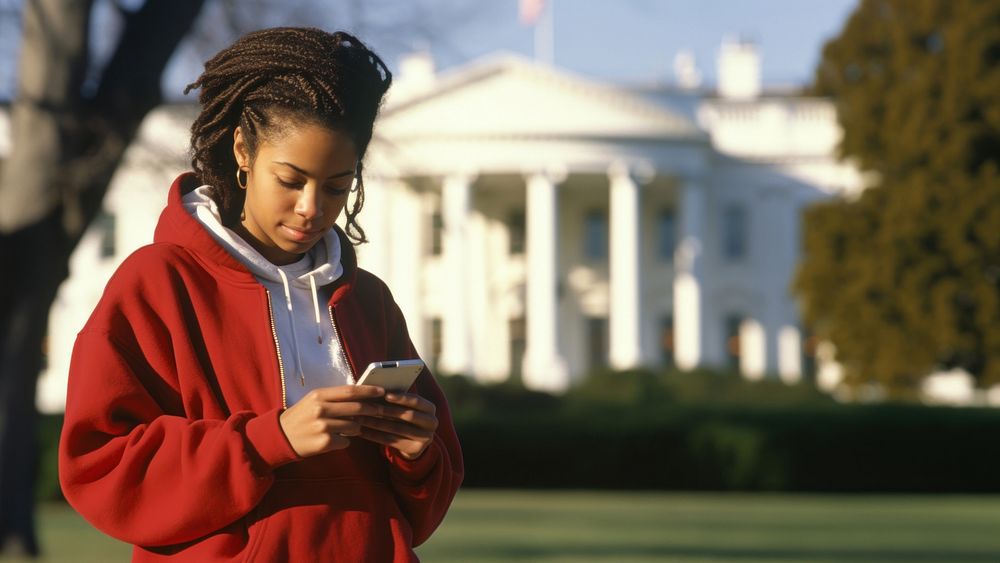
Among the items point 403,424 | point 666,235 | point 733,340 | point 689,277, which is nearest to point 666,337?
point 733,340

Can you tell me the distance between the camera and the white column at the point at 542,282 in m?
54.2

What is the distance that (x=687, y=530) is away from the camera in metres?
18.9

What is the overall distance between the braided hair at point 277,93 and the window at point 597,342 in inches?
2248

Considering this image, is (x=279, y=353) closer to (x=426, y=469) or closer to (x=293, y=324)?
(x=293, y=324)

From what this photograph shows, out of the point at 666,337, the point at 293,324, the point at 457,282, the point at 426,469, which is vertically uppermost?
the point at 457,282

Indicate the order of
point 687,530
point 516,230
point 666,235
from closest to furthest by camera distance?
point 687,530, point 516,230, point 666,235

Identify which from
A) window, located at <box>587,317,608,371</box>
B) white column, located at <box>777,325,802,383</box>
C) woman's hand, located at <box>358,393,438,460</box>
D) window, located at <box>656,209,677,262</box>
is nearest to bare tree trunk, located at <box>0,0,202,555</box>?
woman's hand, located at <box>358,393,438,460</box>

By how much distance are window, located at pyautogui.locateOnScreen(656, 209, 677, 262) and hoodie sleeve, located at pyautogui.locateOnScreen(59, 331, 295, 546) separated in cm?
5846

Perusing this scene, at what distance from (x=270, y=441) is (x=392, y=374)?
0.20 meters

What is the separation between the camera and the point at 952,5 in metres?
40.1

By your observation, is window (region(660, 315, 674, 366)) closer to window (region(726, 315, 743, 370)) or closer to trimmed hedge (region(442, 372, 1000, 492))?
window (region(726, 315, 743, 370))

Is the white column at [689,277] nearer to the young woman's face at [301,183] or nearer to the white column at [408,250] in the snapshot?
the white column at [408,250]

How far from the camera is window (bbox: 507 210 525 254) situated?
60531 millimetres

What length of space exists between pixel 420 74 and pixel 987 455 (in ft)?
104
